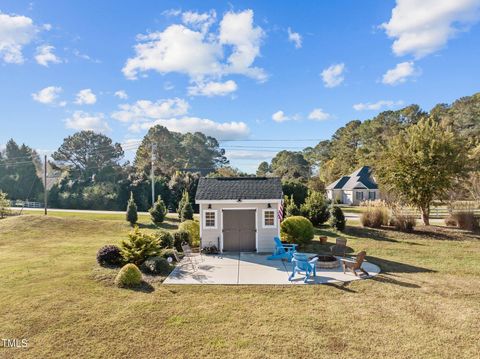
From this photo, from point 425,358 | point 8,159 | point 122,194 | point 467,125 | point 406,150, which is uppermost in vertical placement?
point 467,125

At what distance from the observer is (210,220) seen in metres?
15.2

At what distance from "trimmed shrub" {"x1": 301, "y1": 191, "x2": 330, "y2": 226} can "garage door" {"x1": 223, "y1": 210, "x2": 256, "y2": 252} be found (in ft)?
26.5

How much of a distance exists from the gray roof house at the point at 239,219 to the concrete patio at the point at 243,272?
967mm

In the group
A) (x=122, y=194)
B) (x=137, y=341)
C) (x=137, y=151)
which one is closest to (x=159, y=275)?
(x=137, y=341)

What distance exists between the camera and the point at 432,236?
19344mm

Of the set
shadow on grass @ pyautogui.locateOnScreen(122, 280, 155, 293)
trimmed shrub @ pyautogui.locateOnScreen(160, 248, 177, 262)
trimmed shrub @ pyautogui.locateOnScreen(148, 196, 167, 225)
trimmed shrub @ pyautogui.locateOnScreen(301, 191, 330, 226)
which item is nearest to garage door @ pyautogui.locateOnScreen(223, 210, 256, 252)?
trimmed shrub @ pyautogui.locateOnScreen(160, 248, 177, 262)

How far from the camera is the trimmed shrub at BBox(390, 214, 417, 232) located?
20391mm

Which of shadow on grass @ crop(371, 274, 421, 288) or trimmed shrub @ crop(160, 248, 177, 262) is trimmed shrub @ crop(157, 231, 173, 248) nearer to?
trimmed shrub @ crop(160, 248, 177, 262)

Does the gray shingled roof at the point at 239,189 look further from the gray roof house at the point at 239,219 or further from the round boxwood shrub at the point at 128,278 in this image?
the round boxwood shrub at the point at 128,278

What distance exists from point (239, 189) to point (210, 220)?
206cm

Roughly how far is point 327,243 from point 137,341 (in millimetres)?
12785

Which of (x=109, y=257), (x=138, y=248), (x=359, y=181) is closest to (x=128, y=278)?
(x=138, y=248)

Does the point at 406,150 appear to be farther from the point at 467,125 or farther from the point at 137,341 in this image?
the point at 467,125

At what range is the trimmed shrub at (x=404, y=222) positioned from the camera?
20.4m
